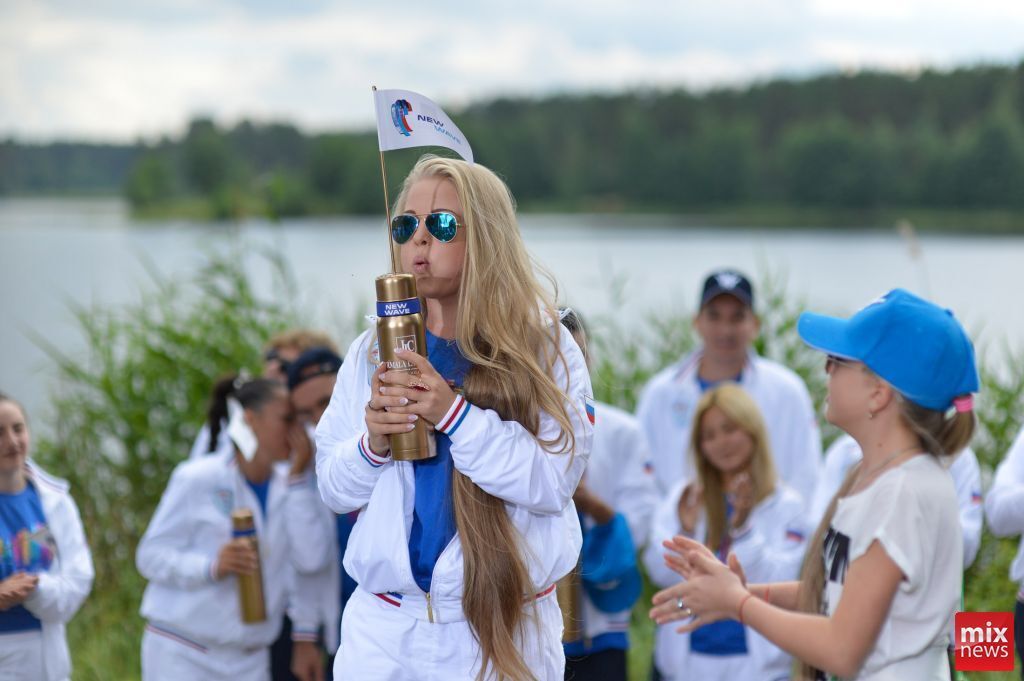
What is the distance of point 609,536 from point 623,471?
40cm

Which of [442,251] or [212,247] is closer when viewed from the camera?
[442,251]

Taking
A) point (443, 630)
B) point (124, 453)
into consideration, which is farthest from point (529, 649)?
point (124, 453)

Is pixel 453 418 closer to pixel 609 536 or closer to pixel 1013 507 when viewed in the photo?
pixel 609 536

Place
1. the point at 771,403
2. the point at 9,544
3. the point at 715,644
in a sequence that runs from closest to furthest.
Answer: the point at 9,544 < the point at 715,644 < the point at 771,403

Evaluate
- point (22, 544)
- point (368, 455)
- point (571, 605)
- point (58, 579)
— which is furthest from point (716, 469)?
point (22, 544)

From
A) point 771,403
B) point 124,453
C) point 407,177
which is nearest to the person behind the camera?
point 407,177

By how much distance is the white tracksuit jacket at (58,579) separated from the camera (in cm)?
349

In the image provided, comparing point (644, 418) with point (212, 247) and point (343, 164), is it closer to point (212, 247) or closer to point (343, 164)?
point (212, 247)

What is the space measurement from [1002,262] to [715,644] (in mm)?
10345

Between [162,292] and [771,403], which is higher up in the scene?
[162,292]

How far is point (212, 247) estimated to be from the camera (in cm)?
721

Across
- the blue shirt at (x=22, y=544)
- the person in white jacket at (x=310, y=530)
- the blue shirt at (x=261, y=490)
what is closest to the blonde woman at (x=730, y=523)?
the person in white jacket at (x=310, y=530)

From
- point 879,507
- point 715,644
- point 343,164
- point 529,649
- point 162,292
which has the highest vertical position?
point 343,164

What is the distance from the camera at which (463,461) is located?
224cm
